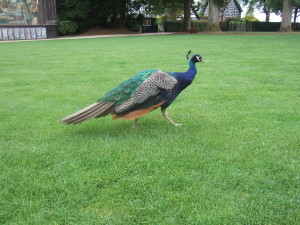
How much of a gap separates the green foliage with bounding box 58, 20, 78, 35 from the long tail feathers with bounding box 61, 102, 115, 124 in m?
38.3

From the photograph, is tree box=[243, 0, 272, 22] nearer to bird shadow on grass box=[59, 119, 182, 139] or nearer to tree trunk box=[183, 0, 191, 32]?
tree trunk box=[183, 0, 191, 32]

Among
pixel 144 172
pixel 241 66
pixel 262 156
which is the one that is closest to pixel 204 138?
pixel 262 156

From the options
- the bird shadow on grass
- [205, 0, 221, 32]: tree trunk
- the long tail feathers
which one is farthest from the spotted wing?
[205, 0, 221, 32]: tree trunk

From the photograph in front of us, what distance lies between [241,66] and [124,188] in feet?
30.0

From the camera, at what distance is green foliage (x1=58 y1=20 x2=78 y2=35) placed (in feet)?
132

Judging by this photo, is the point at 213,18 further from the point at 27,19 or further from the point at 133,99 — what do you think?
the point at 133,99

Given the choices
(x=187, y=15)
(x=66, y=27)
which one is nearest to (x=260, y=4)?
(x=187, y=15)

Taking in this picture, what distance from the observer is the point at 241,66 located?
11.6 m

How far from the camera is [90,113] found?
Result: 4.72 meters

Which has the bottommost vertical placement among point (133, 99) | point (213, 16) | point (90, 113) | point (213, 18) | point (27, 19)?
point (90, 113)

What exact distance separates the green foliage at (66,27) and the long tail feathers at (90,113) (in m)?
38.3

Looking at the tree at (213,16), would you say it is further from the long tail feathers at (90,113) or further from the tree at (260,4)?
the long tail feathers at (90,113)

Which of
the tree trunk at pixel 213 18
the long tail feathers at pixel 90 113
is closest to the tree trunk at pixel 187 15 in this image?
the tree trunk at pixel 213 18

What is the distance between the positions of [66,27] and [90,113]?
38.6 m
